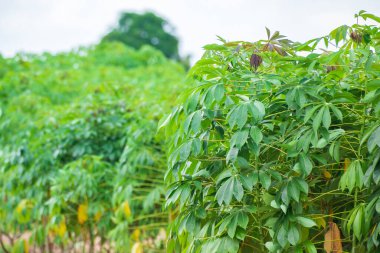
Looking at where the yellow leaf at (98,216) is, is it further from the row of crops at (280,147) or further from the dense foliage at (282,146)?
the dense foliage at (282,146)

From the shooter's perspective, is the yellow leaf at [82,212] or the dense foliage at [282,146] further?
the yellow leaf at [82,212]

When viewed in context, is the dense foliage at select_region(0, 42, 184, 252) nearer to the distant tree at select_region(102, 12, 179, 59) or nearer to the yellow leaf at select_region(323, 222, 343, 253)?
the yellow leaf at select_region(323, 222, 343, 253)

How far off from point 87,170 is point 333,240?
2.74 meters

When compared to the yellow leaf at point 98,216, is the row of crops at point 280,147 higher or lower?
higher

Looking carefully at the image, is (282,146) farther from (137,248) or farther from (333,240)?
(137,248)

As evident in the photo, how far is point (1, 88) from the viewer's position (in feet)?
22.3

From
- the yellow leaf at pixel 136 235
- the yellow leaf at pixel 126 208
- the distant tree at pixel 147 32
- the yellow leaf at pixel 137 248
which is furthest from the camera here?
the distant tree at pixel 147 32

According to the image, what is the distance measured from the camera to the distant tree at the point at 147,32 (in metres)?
27.6

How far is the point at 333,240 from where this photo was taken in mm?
2162

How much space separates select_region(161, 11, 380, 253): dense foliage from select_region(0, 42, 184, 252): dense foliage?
1612 mm

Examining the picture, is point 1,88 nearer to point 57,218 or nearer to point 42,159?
point 42,159

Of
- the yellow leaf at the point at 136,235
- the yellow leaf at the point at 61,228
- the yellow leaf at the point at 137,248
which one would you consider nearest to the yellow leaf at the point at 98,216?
the yellow leaf at the point at 61,228

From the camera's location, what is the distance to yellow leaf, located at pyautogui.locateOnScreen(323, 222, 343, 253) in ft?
7.11

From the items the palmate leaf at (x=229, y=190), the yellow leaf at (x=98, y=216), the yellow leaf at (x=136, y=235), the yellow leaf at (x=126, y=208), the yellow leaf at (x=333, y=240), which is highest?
the palmate leaf at (x=229, y=190)
